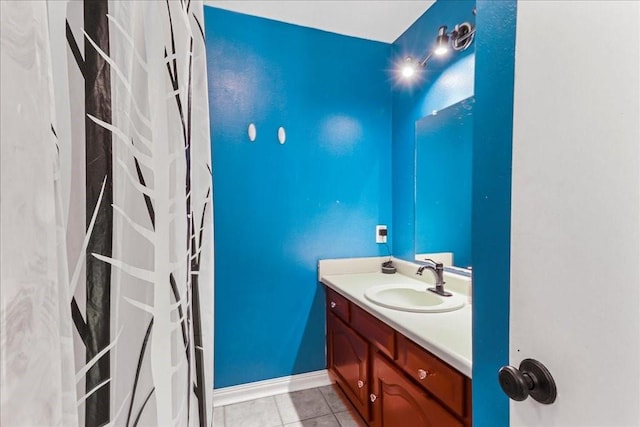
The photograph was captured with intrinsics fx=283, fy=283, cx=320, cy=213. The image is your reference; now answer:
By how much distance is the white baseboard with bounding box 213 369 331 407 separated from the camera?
1.76 metres

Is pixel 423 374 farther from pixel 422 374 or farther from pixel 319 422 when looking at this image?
pixel 319 422

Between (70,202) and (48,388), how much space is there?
0.75ft

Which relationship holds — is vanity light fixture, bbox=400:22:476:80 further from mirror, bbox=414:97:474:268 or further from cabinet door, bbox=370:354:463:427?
cabinet door, bbox=370:354:463:427

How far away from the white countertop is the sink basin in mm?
51

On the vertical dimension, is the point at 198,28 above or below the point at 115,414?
above

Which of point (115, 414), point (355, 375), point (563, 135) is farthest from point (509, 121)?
point (355, 375)

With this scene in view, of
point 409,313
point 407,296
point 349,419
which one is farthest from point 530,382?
point 349,419

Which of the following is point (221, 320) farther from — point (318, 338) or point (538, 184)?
point (538, 184)

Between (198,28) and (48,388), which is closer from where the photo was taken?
(48,388)

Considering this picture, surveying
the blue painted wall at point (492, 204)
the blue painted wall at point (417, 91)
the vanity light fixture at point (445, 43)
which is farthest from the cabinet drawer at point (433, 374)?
the vanity light fixture at point (445, 43)

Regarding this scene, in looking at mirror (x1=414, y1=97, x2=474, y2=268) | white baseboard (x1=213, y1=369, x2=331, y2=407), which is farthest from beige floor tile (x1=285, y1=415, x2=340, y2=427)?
mirror (x1=414, y1=97, x2=474, y2=268)

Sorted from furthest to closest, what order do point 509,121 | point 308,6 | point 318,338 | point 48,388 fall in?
point 318,338 → point 308,6 → point 509,121 → point 48,388

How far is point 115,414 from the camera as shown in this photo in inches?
15.6

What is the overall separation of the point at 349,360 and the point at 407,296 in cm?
50
